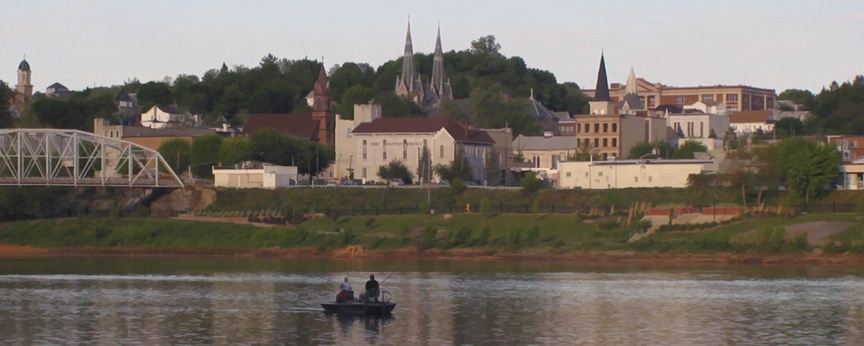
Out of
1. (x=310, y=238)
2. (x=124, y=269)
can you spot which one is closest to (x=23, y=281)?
(x=124, y=269)

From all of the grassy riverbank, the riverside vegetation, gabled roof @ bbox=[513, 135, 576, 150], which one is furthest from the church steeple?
the grassy riverbank

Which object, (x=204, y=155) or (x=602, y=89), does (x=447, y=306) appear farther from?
(x=602, y=89)

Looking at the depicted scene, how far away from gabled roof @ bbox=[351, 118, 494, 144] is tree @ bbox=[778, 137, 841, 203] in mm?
42150

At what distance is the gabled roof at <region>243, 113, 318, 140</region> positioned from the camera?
18500 centimetres

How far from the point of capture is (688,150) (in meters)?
152

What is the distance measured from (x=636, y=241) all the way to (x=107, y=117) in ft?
353

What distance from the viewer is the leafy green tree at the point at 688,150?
149 metres

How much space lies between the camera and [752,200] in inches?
4471

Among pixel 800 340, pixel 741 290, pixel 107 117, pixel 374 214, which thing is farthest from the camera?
pixel 107 117

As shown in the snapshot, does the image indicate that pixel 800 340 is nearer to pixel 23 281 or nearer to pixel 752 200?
pixel 23 281

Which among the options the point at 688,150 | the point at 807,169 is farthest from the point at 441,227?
the point at 688,150

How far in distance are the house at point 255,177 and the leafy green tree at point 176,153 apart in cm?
1260

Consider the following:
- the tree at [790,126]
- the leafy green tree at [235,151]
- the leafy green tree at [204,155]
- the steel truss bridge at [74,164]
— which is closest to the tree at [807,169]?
the steel truss bridge at [74,164]

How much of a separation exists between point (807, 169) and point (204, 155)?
201ft
